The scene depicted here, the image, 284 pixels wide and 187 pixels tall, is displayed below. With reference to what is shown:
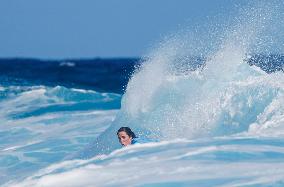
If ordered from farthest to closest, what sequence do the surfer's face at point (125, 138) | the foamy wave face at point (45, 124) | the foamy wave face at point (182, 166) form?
1. the foamy wave face at point (45, 124)
2. the surfer's face at point (125, 138)
3. the foamy wave face at point (182, 166)

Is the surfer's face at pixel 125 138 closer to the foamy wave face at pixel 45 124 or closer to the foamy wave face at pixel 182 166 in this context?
the foamy wave face at pixel 182 166

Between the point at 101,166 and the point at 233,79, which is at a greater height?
the point at 233,79

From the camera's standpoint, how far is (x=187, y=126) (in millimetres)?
10539

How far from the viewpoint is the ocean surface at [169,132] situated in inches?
241

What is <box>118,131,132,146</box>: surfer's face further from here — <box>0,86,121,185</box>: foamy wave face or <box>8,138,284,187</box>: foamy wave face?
<box>0,86,121,185</box>: foamy wave face

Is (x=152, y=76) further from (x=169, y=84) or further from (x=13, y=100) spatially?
(x=13, y=100)

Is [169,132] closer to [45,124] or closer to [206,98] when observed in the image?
[206,98]

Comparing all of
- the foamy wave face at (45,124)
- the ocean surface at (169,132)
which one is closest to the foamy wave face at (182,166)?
the ocean surface at (169,132)

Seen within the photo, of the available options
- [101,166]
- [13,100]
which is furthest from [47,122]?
[101,166]

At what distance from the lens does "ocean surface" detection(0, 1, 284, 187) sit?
612cm

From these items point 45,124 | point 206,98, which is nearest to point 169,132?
point 206,98

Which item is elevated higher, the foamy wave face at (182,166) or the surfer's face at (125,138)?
the surfer's face at (125,138)

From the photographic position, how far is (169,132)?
420 inches

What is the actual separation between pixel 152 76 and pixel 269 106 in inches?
135
